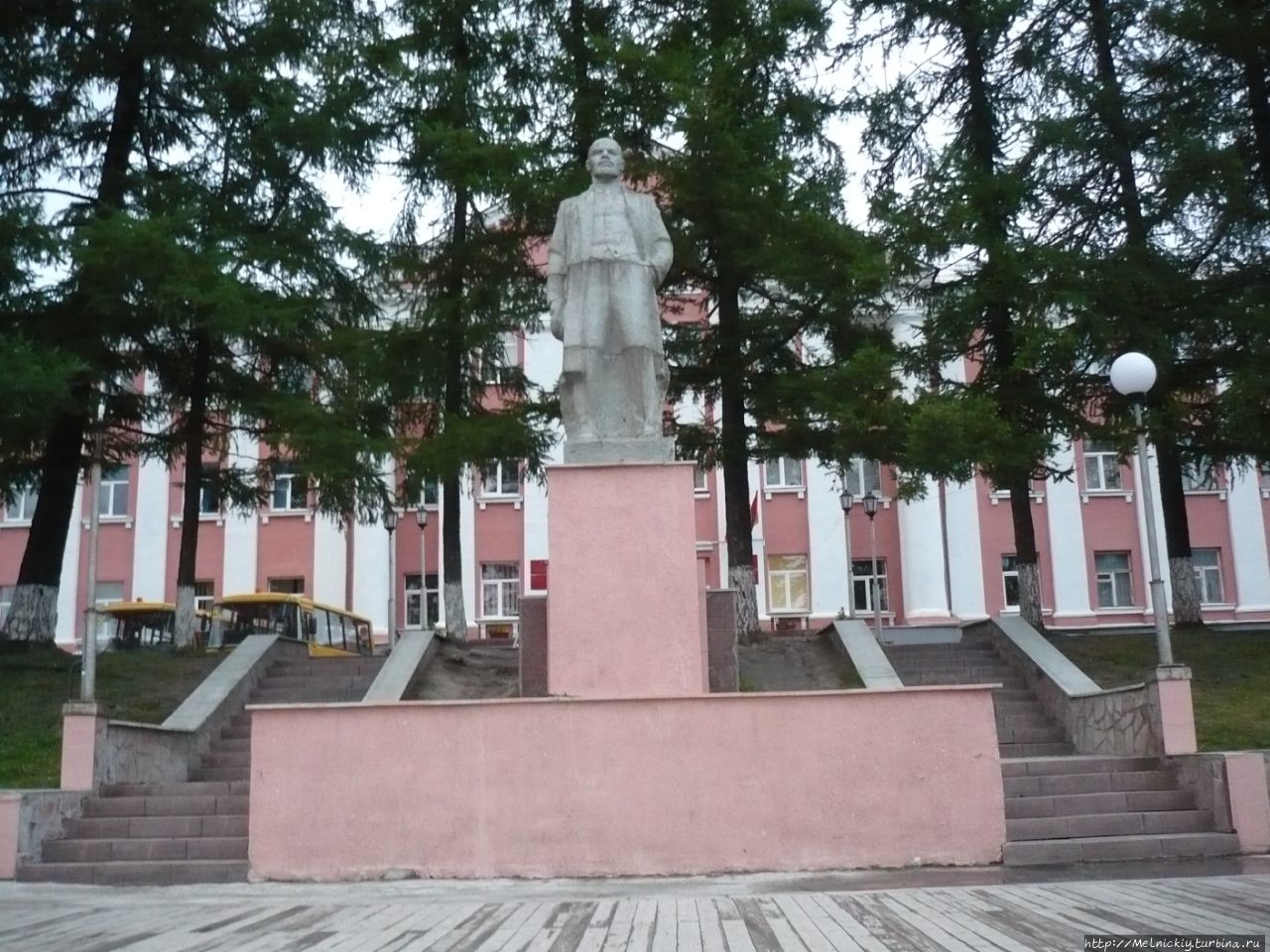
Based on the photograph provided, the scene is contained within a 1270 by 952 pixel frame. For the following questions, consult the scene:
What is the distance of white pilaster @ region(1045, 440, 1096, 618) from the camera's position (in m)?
33.0

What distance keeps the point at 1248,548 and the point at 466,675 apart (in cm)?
2649

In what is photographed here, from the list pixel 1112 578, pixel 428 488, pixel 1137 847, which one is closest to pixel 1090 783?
pixel 1137 847

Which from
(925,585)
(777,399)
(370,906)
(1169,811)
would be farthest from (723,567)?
(370,906)

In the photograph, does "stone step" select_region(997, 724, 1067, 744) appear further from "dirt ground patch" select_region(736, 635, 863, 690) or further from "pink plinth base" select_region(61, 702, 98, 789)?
"pink plinth base" select_region(61, 702, 98, 789)

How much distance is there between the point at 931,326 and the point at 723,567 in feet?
55.5

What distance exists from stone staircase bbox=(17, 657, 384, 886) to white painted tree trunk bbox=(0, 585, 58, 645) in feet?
18.2

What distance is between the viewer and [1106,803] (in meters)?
10.0

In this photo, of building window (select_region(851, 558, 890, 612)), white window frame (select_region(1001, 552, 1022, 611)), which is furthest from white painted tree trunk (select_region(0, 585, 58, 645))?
white window frame (select_region(1001, 552, 1022, 611))

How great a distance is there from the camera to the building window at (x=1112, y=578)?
1324 inches

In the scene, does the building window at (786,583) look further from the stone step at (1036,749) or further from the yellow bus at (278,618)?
the stone step at (1036,749)

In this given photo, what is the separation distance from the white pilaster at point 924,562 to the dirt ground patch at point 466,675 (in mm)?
18632

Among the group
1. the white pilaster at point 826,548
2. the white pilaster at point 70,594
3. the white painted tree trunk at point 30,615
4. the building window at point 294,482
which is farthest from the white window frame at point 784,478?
the white painted tree trunk at point 30,615

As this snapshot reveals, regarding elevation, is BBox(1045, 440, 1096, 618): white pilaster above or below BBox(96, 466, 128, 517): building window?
below

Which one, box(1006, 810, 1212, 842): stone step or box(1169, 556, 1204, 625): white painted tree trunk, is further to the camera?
box(1169, 556, 1204, 625): white painted tree trunk
